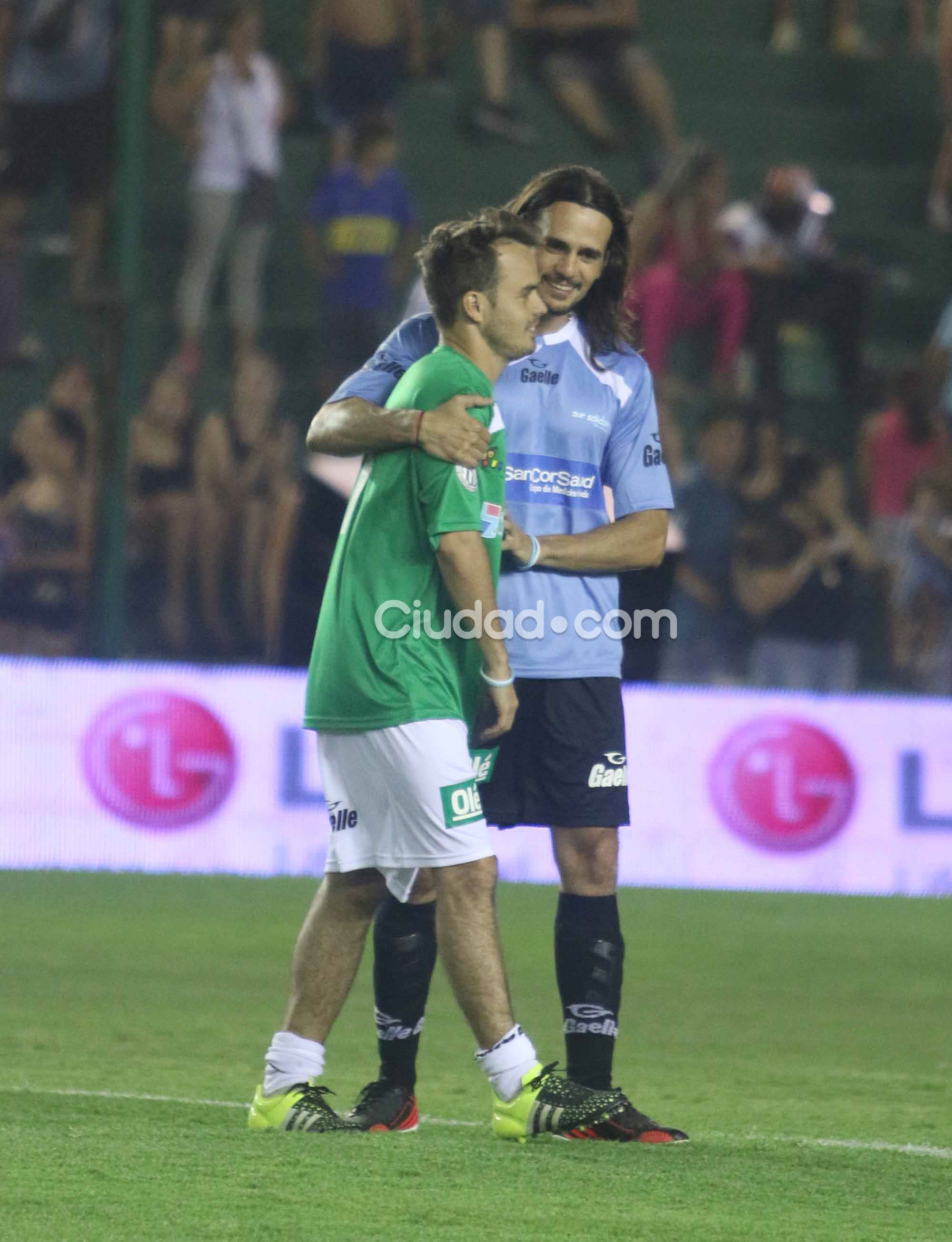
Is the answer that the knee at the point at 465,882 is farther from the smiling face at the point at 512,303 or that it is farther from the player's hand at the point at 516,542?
the smiling face at the point at 512,303

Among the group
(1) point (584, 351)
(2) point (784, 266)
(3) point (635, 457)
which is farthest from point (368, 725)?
(2) point (784, 266)

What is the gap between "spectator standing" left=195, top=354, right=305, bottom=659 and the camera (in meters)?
12.1

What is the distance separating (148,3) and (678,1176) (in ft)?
38.4

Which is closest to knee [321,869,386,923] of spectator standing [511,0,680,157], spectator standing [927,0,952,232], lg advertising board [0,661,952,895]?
lg advertising board [0,661,952,895]

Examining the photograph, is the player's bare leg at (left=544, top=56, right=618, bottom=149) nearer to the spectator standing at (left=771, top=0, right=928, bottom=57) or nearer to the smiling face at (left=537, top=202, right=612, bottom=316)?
the spectator standing at (left=771, top=0, right=928, bottom=57)

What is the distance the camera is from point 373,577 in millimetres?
4215

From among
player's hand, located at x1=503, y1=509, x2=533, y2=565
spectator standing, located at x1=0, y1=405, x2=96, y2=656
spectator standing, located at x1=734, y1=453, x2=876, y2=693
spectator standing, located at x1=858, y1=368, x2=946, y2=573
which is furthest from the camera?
spectator standing, located at x1=858, y1=368, x2=946, y2=573

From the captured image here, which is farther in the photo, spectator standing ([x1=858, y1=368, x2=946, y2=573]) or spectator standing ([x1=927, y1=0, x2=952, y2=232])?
spectator standing ([x1=927, y1=0, x2=952, y2=232])

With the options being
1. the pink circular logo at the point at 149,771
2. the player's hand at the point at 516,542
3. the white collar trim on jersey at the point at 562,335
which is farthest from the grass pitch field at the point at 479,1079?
the white collar trim on jersey at the point at 562,335

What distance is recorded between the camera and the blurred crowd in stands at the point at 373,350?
38.3 feet

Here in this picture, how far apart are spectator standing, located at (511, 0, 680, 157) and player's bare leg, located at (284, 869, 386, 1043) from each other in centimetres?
1155

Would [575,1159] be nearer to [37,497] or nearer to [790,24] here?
[37,497]

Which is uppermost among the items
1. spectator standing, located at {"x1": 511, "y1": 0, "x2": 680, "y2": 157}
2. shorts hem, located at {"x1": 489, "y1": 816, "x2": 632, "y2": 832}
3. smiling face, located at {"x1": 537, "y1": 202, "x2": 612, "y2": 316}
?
spectator standing, located at {"x1": 511, "y1": 0, "x2": 680, "y2": 157}

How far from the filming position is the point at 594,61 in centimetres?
1546
